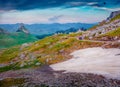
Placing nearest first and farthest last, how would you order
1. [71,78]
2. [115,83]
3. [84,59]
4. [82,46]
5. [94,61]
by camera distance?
[115,83] → [71,78] → [94,61] → [84,59] → [82,46]

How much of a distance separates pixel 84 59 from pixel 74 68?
2118cm

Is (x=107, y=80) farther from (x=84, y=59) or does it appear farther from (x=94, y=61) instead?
(x=84, y=59)

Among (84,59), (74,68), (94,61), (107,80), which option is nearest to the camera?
(107,80)

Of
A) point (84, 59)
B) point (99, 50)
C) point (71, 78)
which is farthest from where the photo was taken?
point (99, 50)

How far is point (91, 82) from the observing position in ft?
311

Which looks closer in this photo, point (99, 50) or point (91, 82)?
point (91, 82)

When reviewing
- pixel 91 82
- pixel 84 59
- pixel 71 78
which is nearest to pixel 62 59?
pixel 84 59

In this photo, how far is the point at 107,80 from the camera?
9512 cm

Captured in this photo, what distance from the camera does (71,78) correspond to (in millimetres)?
107062

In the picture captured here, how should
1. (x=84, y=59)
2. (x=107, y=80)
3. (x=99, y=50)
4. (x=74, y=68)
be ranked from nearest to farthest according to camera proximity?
1. (x=107, y=80)
2. (x=74, y=68)
3. (x=84, y=59)
4. (x=99, y=50)

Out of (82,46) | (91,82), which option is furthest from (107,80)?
(82,46)

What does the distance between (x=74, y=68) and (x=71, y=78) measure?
2549 cm

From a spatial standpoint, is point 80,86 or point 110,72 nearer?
point 80,86

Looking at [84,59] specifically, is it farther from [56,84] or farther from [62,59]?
[56,84]
